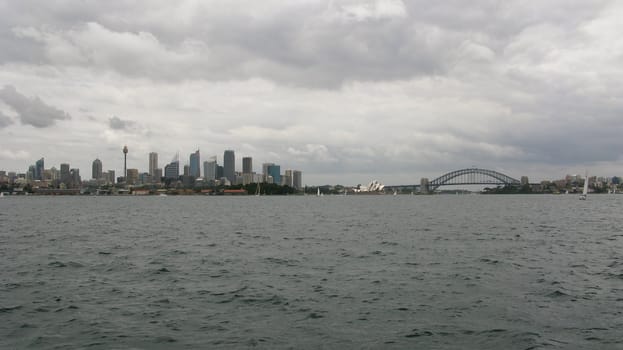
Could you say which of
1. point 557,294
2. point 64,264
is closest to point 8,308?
point 64,264

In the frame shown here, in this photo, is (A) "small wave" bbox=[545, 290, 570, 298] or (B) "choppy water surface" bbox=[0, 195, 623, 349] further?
(A) "small wave" bbox=[545, 290, 570, 298]

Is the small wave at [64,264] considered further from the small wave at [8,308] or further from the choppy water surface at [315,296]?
the small wave at [8,308]

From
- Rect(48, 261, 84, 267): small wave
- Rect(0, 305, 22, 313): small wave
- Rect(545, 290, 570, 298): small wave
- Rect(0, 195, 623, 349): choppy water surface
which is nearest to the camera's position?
Rect(0, 195, 623, 349): choppy water surface

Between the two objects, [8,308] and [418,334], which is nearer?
[418,334]

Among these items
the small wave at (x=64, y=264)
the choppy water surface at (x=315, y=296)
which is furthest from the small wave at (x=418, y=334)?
the small wave at (x=64, y=264)

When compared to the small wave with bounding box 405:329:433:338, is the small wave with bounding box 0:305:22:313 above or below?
above

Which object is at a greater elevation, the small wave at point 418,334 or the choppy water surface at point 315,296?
the choppy water surface at point 315,296

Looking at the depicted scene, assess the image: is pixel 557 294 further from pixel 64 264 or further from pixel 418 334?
pixel 64 264

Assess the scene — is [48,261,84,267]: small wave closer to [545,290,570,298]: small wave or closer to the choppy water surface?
the choppy water surface

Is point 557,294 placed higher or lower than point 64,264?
lower

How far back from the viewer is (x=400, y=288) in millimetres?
20125

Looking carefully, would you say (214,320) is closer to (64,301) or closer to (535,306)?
(64,301)

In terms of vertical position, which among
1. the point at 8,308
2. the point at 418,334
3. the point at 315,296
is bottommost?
the point at 418,334

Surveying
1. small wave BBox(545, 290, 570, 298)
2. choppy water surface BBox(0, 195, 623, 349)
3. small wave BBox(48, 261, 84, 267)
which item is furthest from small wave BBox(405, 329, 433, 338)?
small wave BBox(48, 261, 84, 267)
